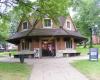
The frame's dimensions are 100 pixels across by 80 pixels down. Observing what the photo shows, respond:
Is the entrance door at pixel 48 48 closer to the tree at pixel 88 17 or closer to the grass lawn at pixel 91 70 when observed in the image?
the grass lawn at pixel 91 70

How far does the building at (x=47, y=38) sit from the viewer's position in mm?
41125

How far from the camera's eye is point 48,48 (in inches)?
1697

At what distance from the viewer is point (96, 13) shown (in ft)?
211

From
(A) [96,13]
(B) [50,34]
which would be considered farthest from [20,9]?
(A) [96,13]

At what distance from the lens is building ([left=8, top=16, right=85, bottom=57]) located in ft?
135

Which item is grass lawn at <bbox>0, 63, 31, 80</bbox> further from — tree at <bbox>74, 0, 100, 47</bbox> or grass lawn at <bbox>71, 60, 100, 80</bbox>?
tree at <bbox>74, 0, 100, 47</bbox>

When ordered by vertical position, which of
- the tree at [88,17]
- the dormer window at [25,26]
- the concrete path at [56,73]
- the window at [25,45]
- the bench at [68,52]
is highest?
the tree at [88,17]

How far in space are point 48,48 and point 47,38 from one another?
6.33 ft

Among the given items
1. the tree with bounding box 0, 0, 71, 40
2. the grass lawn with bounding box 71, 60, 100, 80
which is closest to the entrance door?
the tree with bounding box 0, 0, 71, 40

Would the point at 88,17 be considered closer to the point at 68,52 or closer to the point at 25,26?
the point at 25,26

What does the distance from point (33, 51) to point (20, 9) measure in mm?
13265

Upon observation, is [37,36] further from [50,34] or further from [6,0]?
[6,0]

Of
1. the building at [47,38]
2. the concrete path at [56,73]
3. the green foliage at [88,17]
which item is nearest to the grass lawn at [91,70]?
the concrete path at [56,73]

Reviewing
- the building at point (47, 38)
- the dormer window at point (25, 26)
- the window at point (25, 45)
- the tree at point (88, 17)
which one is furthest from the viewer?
the tree at point (88, 17)
